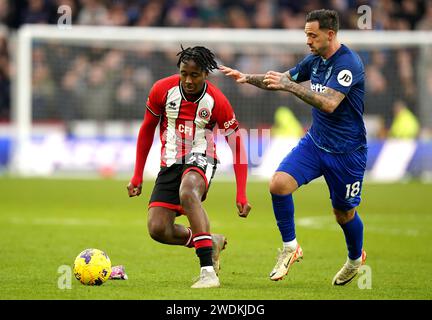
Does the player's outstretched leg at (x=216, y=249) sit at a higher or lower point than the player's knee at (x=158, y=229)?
lower

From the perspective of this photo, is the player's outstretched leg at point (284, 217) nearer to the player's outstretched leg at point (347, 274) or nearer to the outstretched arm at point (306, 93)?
the player's outstretched leg at point (347, 274)

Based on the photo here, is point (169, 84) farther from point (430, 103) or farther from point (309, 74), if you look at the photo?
point (430, 103)

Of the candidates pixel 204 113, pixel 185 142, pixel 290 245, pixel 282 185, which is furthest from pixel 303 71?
pixel 290 245

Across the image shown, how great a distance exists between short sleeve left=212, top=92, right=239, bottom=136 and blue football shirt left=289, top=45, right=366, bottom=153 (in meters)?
0.76

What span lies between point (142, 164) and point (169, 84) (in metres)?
0.84

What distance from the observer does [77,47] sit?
25469mm

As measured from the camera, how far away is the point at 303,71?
927 cm

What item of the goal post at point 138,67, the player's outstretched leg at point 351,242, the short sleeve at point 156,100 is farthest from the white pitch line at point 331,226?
the goal post at point 138,67

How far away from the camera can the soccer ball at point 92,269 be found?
Result: 27.5ft

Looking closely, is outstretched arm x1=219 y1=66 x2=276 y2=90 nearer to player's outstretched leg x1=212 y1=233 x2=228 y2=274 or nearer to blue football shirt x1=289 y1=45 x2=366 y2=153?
blue football shirt x1=289 y1=45 x2=366 y2=153

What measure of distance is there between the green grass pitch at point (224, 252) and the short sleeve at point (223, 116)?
139 centimetres

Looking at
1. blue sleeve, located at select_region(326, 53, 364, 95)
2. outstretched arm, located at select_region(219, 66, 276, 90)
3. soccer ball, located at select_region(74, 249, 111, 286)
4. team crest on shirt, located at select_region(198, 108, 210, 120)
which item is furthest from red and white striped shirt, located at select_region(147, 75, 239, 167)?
soccer ball, located at select_region(74, 249, 111, 286)

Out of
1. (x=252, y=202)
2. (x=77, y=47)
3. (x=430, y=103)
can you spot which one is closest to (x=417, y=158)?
(x=430, y=103)

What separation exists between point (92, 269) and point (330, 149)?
7.79 ft
